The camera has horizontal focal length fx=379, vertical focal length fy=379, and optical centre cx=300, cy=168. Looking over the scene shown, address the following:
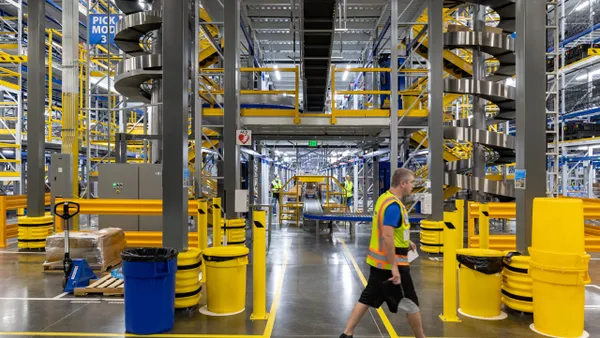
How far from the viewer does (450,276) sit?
5.02m

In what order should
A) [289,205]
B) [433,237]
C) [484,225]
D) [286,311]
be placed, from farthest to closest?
[289,205]
[433,237]
[484,225]
[286,311]

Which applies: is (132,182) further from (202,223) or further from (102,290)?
(102,290)

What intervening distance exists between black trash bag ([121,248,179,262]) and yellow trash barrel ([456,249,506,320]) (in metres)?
3.89

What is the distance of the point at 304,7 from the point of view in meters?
7.16

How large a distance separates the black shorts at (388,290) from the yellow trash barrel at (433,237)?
17.6ft

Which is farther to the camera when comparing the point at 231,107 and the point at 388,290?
the point at 231,107

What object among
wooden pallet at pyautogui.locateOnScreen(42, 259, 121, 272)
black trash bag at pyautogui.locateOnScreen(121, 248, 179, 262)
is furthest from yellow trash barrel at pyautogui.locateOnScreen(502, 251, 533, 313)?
wooden pallet at pyautogui.locateOnScreen(42, 259, 121, 272)

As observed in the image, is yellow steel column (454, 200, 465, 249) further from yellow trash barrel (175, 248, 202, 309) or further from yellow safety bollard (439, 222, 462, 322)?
yellow trash barrel (175, 248, 202, 309)

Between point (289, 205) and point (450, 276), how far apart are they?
393 inches

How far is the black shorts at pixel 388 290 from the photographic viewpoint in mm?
3939

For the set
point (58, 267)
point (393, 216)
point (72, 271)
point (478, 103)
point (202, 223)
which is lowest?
point (58, 267)

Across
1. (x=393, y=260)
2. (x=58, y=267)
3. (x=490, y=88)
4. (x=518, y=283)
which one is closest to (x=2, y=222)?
(x=58, y=267)

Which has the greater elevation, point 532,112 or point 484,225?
point 532,112

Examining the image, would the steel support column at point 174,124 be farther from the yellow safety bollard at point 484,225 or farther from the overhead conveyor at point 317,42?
the yellow safety bollard at point 484,225
